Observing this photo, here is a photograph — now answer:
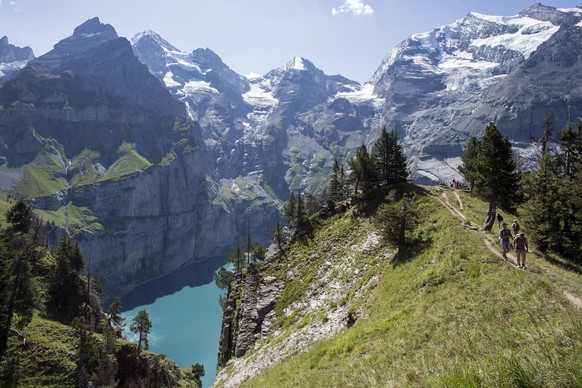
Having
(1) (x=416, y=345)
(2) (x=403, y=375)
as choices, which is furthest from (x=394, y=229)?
(2) (x=403, y=375)

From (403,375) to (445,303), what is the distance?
408 inches

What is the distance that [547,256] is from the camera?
94.9 ft

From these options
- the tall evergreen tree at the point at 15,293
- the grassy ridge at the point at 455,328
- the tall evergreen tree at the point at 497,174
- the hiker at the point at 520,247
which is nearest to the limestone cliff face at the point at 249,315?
the grassy ridge at the point at 455,328

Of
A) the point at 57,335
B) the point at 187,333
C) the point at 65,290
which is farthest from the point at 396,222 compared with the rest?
the point at 187,333

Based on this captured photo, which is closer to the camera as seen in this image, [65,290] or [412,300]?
[412,300]

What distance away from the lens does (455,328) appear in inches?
522

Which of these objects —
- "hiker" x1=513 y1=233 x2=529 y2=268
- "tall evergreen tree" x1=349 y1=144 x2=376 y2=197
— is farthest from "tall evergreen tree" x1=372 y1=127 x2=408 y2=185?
"hiker" x1=513 y1=233 x2=529 y2=268

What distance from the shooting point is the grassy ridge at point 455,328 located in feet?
20.3

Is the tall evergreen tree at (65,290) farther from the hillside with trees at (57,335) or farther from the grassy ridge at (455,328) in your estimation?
the grassy ridge at (455,328)

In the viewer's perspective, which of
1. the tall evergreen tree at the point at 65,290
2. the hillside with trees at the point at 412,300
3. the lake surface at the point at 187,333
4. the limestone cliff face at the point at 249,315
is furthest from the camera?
the lake surface at the point at 187,333

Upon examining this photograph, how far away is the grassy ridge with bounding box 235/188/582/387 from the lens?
6186mm

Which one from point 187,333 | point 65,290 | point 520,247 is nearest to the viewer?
point 520,247

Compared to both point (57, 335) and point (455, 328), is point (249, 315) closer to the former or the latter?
point (57, 335)

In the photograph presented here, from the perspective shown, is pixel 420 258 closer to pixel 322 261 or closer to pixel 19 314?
pixel 322 261
